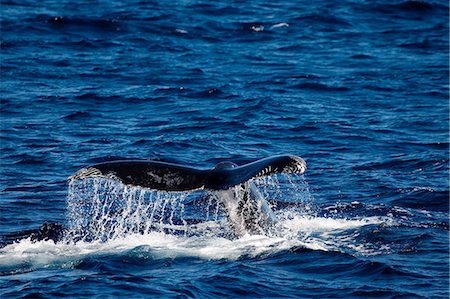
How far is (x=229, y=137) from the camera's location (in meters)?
18.3

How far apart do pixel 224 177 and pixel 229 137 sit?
737 centimetres

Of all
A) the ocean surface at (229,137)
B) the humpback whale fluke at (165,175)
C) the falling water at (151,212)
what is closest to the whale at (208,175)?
the humpback whale fluke at (165,175)

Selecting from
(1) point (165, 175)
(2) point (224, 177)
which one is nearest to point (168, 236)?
(1) point (165, 175)

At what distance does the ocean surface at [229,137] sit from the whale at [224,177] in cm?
27

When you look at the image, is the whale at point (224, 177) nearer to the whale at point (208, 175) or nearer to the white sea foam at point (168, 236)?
the whale at point (208, 175)

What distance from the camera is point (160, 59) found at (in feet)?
80.6

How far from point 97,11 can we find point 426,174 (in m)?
15.8

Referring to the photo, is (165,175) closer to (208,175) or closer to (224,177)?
(208,175)

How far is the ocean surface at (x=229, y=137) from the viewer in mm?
11039

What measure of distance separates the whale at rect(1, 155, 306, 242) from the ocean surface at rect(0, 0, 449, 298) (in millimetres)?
272

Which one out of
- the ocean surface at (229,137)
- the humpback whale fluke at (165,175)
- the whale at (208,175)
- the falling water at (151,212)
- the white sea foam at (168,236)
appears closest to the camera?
the whale at (208,175)

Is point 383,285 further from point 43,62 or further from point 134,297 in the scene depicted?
point 43,62

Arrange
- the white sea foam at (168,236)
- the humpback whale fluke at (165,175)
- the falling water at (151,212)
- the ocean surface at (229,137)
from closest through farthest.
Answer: the humpback whale fluke at (165,175), the ocean surface at (229,137), the white sea foam at (168,236), the falling water at (151,212)

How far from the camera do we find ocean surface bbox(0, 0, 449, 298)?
435 inches
